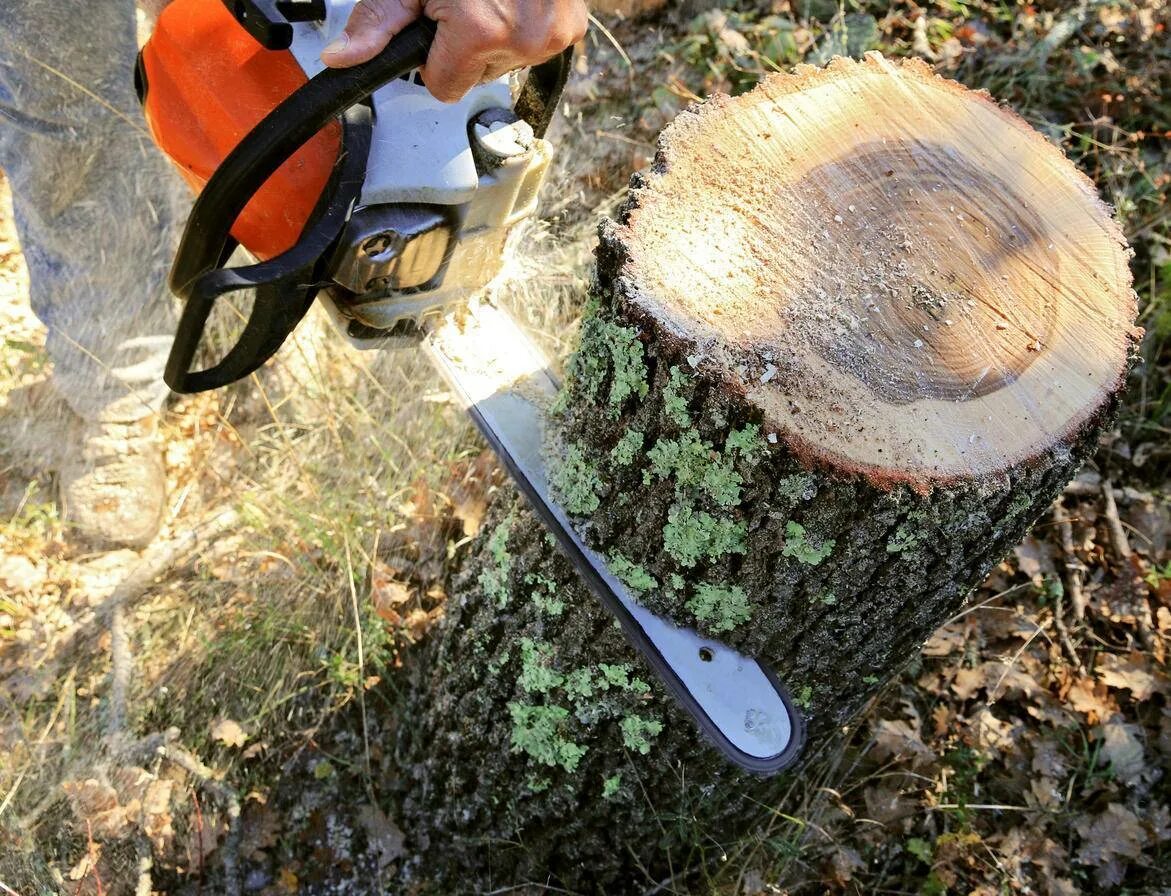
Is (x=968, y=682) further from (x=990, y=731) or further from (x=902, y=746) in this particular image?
(x=902, y=746)

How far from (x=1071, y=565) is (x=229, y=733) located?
6.66ft

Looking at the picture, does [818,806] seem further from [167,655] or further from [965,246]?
[167,655]

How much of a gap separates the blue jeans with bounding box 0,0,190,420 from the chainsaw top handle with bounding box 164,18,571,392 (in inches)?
31.3

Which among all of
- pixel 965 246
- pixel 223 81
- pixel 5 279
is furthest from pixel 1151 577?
pixel 5 279

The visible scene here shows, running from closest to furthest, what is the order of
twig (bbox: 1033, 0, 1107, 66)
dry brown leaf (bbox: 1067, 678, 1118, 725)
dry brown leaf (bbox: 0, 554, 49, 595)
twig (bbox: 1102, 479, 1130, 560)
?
dry brown leaf (bbox: 1067, 678, 1118, 725)
twig (bbox: 1102, 479, 1130, 560)
dry brown leaf (bbox: 0, 554, 49, 595)
twig (bbox: 1033, 0, 1107, 66)

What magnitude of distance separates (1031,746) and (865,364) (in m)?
1.34

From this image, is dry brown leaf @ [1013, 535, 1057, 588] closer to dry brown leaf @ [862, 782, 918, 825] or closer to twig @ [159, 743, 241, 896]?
dry brown leaf @ [862, 782, 918, 825]

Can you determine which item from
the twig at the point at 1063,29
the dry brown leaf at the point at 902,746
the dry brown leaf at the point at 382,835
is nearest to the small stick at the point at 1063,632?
the dry brown leaf at the point at 902,746

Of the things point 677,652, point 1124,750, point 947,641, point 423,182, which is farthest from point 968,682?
point 423,182

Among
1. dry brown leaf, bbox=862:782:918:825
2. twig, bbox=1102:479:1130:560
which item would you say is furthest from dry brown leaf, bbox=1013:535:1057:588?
dry brown leaf, bbox=862:782:918:825

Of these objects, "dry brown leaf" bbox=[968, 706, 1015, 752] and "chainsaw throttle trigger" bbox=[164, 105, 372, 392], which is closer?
"chainsaw throttle trigger" bbox=[164, 105, 372, 392]

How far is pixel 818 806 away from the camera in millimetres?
1939

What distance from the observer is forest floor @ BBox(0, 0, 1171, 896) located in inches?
76.8

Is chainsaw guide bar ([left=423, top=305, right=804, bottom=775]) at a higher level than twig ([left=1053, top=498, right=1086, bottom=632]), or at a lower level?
higher
